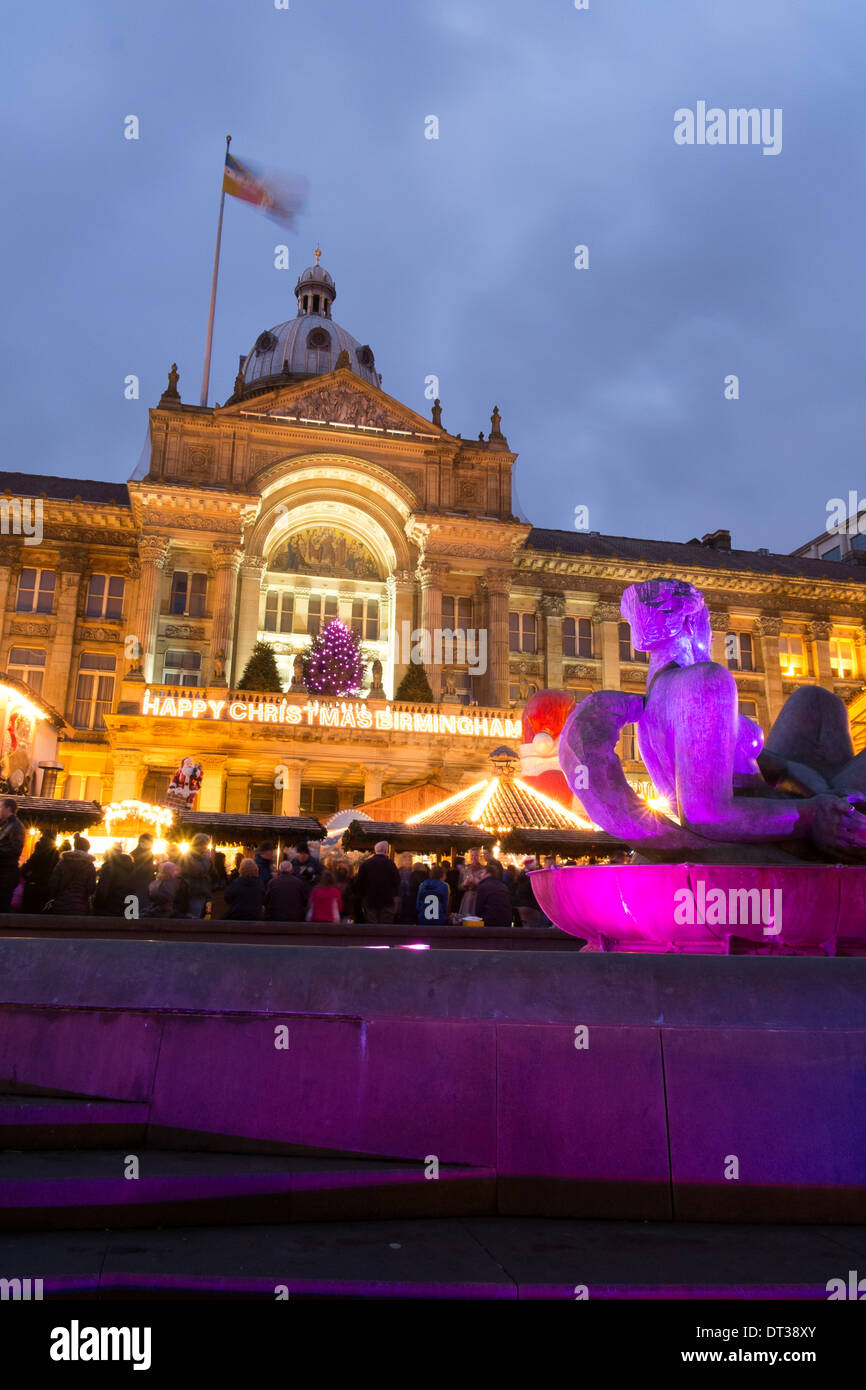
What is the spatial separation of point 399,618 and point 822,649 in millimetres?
22941

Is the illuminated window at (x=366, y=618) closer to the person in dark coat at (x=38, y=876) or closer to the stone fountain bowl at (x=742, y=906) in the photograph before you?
the person in dark coat at (x=38, y=876)

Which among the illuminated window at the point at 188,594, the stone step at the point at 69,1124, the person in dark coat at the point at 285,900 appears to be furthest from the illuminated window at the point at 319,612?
the stone step at the point at 69,1124

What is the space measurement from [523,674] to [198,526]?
16.5 meters

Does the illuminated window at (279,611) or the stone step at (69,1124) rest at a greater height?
the illuminated window at (279,611)

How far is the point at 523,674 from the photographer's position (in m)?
45.5

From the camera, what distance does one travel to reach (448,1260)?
3.30 metres

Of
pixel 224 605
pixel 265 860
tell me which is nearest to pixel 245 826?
pixel 265 860

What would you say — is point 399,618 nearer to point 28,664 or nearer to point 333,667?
point 333,667

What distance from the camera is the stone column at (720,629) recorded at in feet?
154

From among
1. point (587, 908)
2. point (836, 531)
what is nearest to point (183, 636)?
point (587, 908)

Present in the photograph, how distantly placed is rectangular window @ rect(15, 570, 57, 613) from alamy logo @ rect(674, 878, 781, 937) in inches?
1612

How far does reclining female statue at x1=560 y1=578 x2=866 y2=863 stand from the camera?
20.0ft

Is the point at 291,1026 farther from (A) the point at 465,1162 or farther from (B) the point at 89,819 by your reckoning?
(B) the point at 89,819
